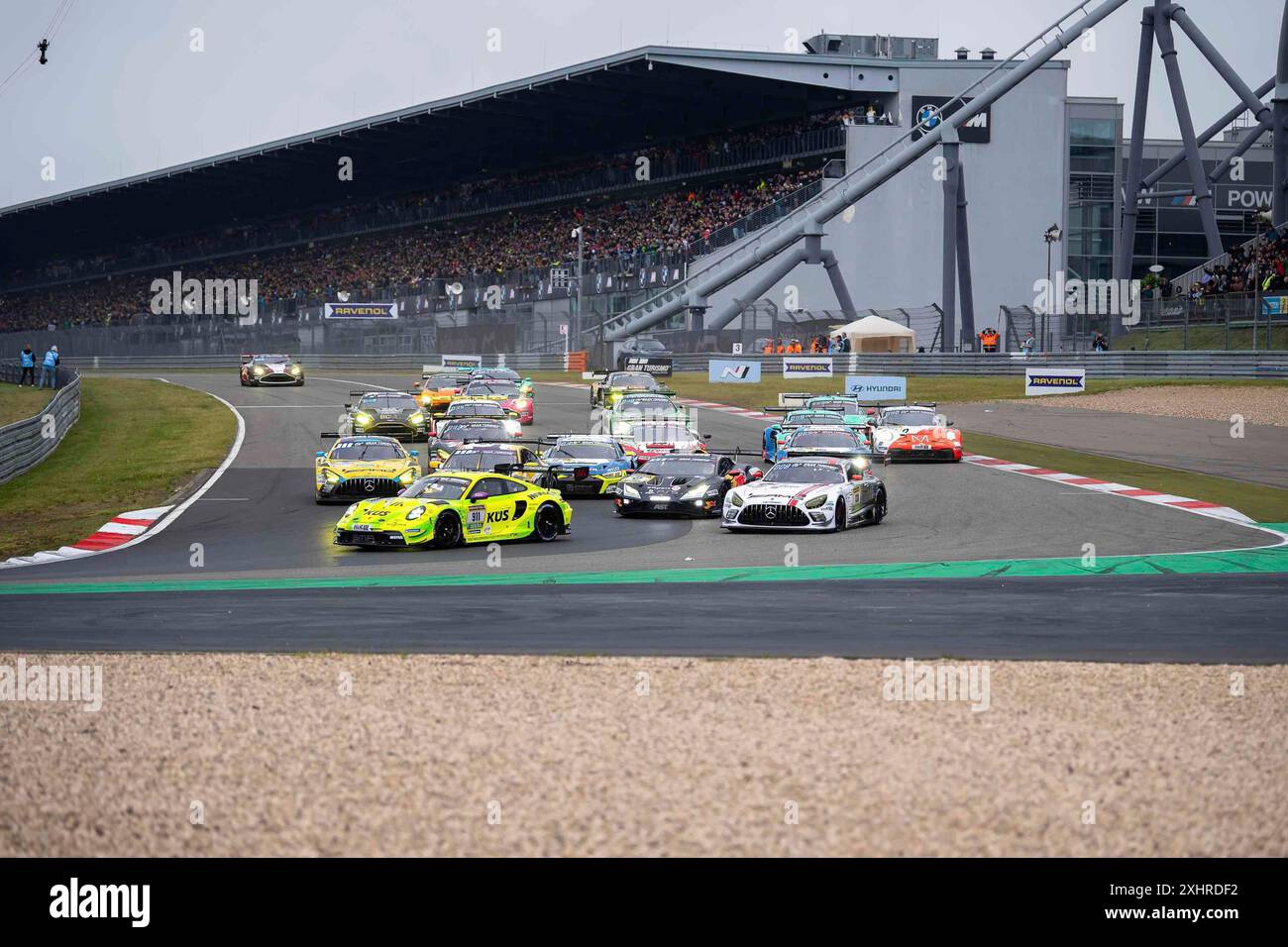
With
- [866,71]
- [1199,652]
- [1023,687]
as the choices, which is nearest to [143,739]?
[1023,687]

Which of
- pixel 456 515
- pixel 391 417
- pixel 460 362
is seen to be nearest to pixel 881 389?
pixel 391 417

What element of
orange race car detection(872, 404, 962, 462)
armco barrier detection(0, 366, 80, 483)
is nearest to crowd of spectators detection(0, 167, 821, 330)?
armco barrier detection(0, 366, 80, 483)

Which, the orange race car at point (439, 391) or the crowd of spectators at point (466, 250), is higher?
the crowd of spectators at point (466, 250)

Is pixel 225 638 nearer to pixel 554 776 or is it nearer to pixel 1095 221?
pixel 554 776

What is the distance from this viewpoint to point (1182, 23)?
2272 inches

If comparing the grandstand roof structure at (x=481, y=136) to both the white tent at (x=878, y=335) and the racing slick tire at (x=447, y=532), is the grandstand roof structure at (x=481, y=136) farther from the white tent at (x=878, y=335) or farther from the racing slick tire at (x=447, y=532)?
the racing slick tire at (x=447, y=532)

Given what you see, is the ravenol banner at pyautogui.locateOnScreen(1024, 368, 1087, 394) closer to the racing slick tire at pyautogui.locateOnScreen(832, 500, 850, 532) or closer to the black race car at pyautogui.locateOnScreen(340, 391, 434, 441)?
the black race car at pyautogui.locateOnScreen(340, 391, 434, 441)

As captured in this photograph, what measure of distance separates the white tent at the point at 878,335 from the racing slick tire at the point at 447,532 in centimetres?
3709

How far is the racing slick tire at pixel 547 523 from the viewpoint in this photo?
68.8 feet

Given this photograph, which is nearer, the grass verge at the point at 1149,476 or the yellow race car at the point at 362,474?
the grass verge at the point at 1149,476

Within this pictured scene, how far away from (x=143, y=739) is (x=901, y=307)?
60.6 metres

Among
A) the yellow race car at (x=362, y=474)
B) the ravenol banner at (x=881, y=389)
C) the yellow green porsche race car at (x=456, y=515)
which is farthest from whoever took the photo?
the ravenol banner at (x=881, y=389)

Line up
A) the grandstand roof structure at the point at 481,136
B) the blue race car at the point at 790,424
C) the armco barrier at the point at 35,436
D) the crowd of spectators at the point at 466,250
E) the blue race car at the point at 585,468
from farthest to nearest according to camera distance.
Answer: the crowd of spectators at the point at 466,250 → the grandstand roof structure at the point at 481,136 → the blue race car at the point at 790,424 → the armco barrier at the point at 35,436 → the blue race car at the point at 585,468

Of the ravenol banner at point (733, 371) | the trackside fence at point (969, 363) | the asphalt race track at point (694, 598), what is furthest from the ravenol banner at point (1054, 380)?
the asphalt race track at point (694, 598)
